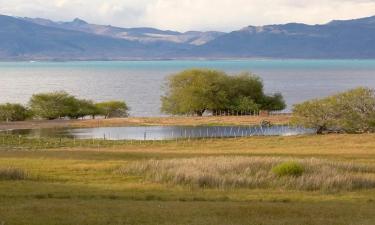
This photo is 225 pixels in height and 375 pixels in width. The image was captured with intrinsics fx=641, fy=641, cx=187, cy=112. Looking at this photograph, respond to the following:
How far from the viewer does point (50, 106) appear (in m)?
103

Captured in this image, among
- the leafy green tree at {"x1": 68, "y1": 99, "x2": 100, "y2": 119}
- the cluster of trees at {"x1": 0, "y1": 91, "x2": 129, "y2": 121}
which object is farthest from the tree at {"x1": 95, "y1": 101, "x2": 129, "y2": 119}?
the leafy green tree at {"x1": 68, "y1": 99, "x2": 100, "y2": 119}

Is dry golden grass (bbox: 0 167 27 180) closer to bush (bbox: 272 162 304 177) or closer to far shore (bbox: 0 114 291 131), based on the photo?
bush (bbox: 272 162 304 177)

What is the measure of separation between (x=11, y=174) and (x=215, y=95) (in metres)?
81.0

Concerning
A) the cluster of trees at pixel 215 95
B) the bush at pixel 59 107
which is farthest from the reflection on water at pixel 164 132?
the cluster of trees at pixel 215 95

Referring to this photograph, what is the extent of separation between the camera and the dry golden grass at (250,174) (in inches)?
1148

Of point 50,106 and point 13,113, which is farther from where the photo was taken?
point 50,106

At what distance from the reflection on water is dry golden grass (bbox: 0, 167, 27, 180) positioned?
41828 millimetres

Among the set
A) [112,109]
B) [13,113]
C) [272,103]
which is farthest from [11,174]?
[272,103]

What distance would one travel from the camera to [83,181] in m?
30.1

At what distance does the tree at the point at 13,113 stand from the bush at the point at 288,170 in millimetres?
69716

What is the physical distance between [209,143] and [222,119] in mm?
32112

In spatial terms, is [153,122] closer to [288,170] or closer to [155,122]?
[155,122]

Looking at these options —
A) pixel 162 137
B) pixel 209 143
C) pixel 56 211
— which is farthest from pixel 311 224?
pixel 162 137

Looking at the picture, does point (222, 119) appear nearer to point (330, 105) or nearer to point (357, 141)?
point (330, 105)
